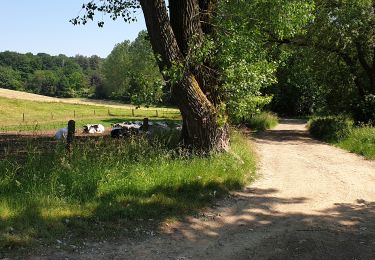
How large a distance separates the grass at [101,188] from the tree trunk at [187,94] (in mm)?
662

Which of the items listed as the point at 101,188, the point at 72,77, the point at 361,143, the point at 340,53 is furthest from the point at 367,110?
the point at 72,77

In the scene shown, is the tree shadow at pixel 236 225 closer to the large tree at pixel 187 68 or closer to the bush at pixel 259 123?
the large tree at pixel 187 68

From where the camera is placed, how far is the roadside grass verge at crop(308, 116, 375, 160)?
1449 cm

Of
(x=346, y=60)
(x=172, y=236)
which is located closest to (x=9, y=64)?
(x=346, y=60)

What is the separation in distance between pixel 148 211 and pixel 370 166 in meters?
7.85

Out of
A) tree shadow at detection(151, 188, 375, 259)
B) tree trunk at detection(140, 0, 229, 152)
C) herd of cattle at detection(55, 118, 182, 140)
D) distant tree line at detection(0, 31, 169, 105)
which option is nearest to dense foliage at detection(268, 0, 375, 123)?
herd of cattle at detection(55, 118, 182, 140)

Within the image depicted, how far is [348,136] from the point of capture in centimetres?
1752

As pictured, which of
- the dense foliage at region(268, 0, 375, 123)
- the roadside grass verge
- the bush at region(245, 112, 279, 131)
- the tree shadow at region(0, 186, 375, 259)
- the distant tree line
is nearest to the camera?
the tree shadow at region(0, 186, 375, 259)

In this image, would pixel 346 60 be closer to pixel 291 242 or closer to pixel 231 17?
pixel 231 17

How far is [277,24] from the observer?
37.8 ft

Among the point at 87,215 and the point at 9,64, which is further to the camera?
the point at 9,64

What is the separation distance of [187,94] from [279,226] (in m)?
4.26

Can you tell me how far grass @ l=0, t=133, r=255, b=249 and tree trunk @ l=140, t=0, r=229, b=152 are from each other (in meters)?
0.66

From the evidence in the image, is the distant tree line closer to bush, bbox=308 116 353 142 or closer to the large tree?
bush, bbox=308 116 353 142
